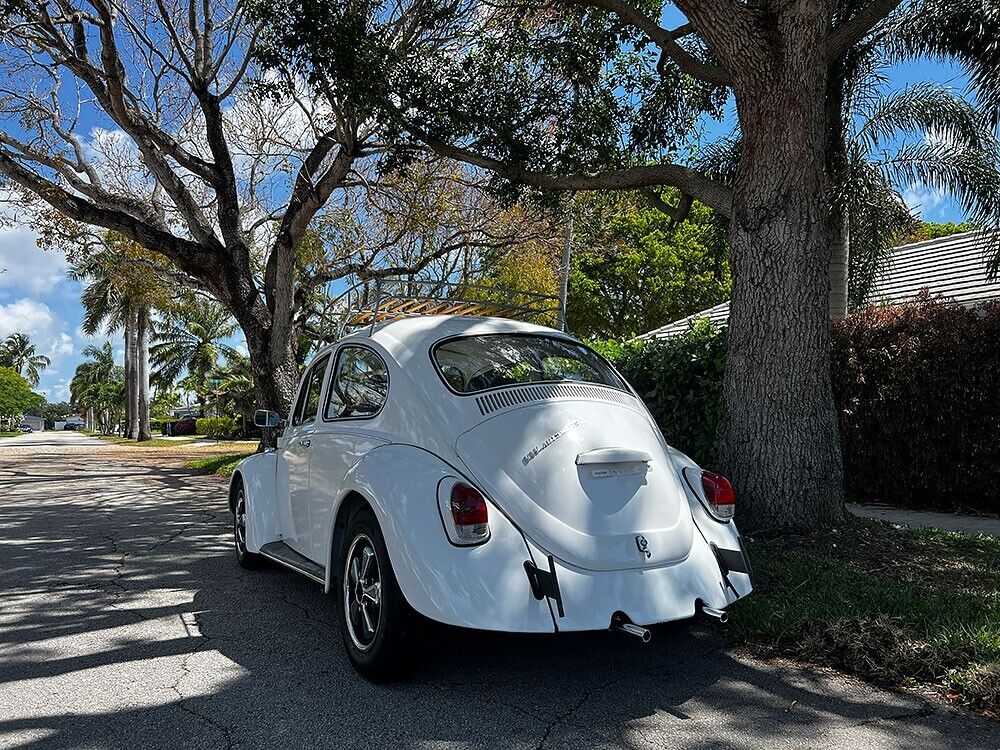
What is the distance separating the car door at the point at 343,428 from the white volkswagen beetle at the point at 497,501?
0.05ft

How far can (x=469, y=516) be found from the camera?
3883 mm

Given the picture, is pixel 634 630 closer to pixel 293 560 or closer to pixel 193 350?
pixel 293 560

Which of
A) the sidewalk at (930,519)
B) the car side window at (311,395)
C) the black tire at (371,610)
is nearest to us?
the black tire at (371,610)

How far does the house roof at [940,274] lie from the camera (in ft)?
39.9

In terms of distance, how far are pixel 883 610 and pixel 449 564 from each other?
2.68m

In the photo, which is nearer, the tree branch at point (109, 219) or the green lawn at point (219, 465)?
the tree branch at point (109, 219)

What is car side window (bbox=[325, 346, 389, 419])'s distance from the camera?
5.04 m

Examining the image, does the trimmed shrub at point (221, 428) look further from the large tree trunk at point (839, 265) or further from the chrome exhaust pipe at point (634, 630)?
the chrome exhaust pipe at point (634, 630)

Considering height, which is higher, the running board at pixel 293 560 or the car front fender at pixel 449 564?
the car front fender at pixel 449 564

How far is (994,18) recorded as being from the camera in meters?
8.91

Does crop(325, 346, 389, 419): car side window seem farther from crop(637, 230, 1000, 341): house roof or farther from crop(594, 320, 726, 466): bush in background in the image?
crop(637, 230, 1000, 341): house roof

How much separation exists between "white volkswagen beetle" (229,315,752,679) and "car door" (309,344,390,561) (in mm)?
16

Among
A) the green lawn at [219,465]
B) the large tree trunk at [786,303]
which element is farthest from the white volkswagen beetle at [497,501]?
the green lawn at [219,465]

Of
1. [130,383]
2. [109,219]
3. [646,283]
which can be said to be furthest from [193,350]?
[109,219]
